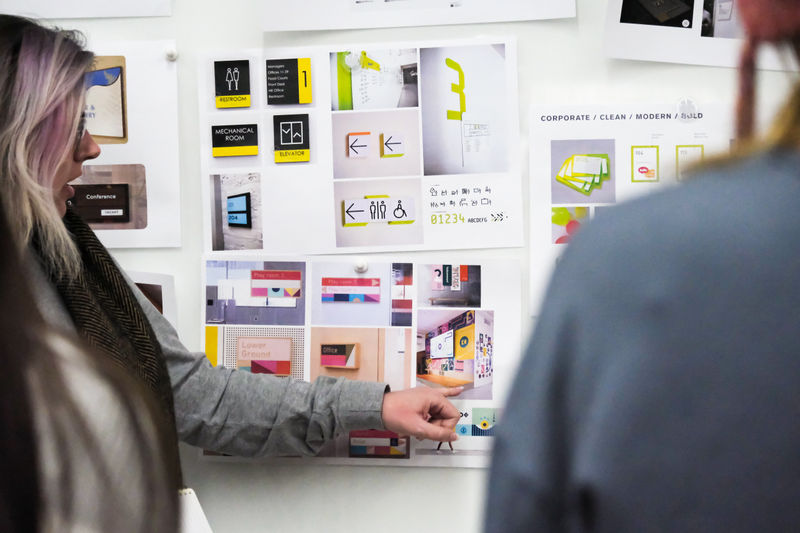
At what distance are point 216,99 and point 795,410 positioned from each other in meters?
0.89

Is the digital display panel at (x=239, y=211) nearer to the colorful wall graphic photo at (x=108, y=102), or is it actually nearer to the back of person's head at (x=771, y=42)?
the colorful wall graphic photo at (x=108, y=102)

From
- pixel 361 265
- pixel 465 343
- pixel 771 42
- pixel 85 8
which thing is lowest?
pixel 465 343

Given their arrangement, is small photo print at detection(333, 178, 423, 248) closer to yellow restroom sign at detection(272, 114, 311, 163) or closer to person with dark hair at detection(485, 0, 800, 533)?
yellow restroom sign at detection(272, 114, 311, 163)

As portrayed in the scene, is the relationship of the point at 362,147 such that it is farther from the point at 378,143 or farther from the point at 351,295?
the point at 351,295

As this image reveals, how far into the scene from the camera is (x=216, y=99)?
3.56ft

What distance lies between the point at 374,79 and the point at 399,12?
0.09m

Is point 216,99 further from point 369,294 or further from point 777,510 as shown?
point 777,510

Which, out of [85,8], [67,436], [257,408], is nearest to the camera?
[67,436]

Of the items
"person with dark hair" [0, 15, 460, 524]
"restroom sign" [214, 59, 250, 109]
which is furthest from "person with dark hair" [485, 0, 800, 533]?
"restroom sign" [214, 59, 250, 109]

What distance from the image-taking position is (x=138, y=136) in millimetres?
1090

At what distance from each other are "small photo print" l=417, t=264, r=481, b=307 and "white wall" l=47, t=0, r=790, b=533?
2 centimetres

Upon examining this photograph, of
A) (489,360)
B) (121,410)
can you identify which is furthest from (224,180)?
(121,410)

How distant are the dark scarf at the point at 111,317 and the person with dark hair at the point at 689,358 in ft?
2.04

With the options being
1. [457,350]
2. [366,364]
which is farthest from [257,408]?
[457,350]
